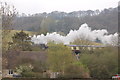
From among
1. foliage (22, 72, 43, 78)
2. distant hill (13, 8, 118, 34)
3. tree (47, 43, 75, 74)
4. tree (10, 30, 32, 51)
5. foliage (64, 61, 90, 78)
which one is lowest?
foliage (22, 72, 43, 78)

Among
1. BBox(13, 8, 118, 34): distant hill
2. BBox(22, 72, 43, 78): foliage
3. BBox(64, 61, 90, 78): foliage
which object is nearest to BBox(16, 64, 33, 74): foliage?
BBox(22, 72, 43, 78): foliage

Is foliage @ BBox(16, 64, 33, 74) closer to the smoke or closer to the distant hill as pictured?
the distant hill

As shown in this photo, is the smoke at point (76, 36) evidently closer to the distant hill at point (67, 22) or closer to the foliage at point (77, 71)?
the distant hill at point (67, 22)

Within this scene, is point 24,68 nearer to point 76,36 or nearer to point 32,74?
point 32,74

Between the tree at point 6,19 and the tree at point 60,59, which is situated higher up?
the tree at point 6,19

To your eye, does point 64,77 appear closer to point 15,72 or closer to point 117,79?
point 117,79

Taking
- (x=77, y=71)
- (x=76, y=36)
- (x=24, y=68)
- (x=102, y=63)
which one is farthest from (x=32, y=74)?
(x=76, y=36)

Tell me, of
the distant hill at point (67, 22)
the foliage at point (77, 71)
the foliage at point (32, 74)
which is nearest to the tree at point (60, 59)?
the foliage at point (77, 71)

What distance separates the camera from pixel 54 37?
15641 mm

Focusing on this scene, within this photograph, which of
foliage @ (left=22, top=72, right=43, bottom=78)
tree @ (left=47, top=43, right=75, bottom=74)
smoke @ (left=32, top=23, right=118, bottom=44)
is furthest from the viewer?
smoke @ (left=32, top=23, right=118, bottom=44)

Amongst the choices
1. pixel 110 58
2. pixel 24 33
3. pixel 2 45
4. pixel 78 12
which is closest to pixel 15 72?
pixel 24 33

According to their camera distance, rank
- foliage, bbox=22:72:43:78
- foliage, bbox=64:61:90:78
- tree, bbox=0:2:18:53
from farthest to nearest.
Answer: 1. foliage, bbox=22:72:43:78
2. foliage, bbox=64:61:90:78
3. tree, bbox=0:2:18:53

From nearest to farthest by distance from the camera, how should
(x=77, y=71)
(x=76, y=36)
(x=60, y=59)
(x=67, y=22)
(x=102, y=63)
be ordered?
(x=102, y=63) < (x=77, y=71) < (x=60, y=59) < (x=67, y=22) < (x=76, y=36)

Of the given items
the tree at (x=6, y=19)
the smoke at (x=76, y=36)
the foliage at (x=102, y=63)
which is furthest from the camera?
the smoke at (x=76, y=36)
